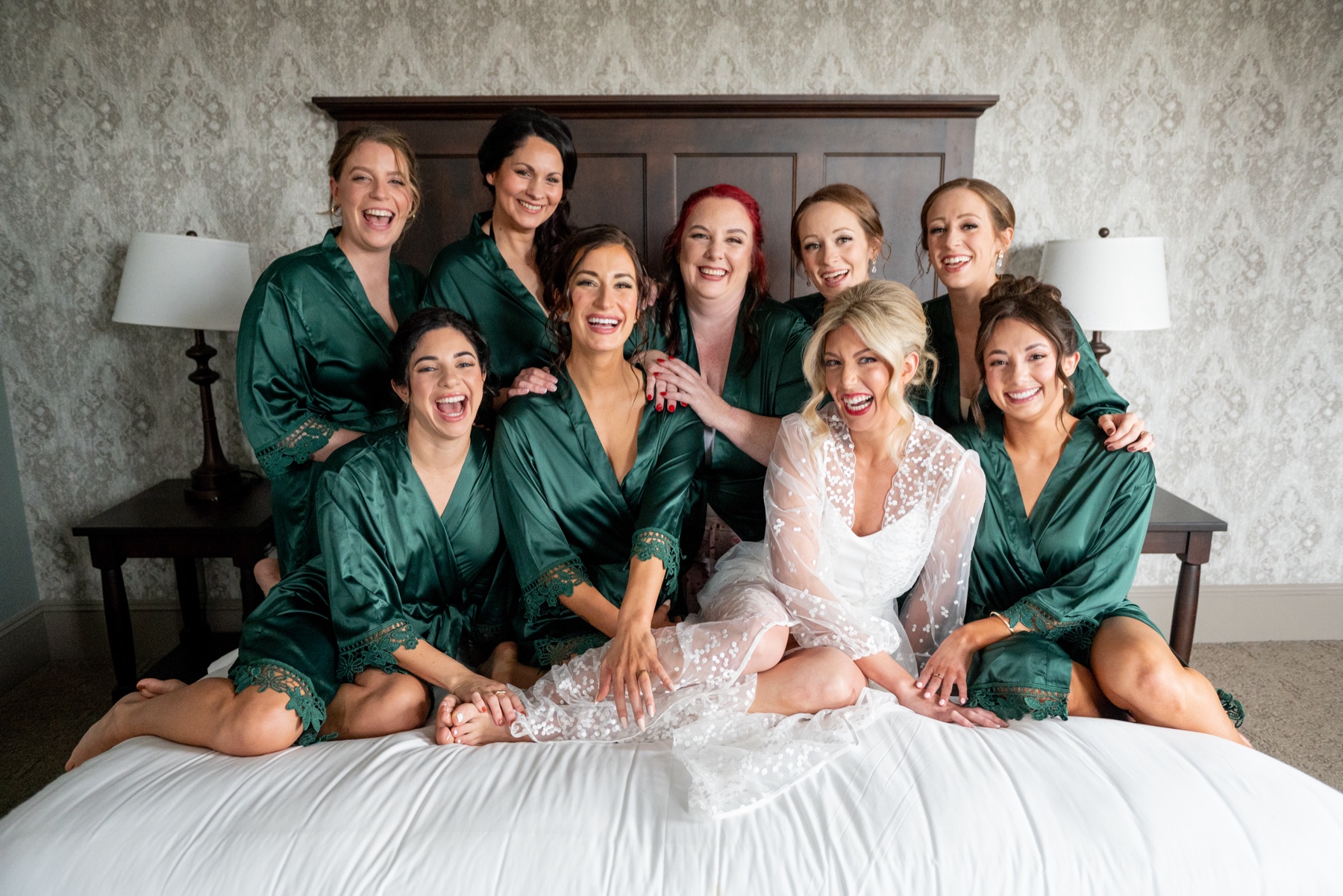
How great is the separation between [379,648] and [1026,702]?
1.34 m

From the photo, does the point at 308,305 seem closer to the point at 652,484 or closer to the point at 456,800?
the point at 652,484

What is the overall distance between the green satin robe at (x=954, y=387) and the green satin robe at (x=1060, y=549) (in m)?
0.11

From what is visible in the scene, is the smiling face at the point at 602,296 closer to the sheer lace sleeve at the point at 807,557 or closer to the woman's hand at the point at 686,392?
the woman's hand at the point at 686,392

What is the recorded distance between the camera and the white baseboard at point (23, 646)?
2982 mm

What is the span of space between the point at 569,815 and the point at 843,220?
1.54m

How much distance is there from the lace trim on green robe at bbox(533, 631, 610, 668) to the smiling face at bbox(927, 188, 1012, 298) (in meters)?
1.29

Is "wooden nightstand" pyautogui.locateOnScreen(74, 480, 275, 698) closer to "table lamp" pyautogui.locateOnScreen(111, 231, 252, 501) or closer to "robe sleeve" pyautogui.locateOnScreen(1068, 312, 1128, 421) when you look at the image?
"table lamp" pyautogui.locateOnScreen(111, 231, 252, 501)

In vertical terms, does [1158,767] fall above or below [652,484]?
below

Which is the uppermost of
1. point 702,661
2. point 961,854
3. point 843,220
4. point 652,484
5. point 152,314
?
point 843,220

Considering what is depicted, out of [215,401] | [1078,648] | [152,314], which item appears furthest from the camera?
[215,401]

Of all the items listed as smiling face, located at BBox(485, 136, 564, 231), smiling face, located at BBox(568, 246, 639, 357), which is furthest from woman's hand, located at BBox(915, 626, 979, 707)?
smiling face, located at BBox(485, 136, 564, 231)

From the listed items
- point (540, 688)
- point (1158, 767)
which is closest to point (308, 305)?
point (540, 688)

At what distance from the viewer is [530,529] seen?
1.98m

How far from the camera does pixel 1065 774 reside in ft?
4.99
